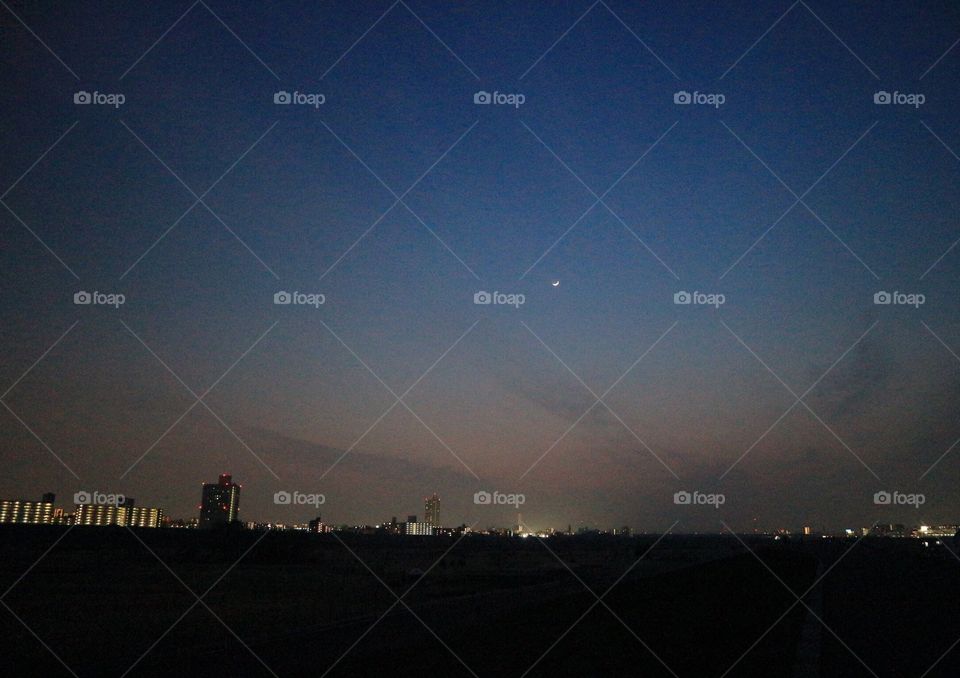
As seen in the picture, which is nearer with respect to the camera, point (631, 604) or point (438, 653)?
point (438, 653)

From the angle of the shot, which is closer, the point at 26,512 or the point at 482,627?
the point at 482,627

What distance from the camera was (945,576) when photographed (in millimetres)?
37719

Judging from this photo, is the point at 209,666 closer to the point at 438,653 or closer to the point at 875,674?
the point at 438,653

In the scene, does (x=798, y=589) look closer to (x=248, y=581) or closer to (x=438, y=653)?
(x=438, y=653)

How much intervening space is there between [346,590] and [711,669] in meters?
21.9

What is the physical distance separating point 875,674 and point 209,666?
1101 cm

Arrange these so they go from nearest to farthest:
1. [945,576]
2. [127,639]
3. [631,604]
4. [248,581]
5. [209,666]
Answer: [209,666] < [127,639] < [631,604] < [248,581] < [945,576]

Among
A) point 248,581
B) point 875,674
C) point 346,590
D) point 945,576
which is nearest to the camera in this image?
point 875,674

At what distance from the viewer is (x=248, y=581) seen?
34.7 meters

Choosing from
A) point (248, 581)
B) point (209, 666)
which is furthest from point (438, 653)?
point (248, 581)

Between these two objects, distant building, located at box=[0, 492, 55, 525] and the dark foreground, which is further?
distant building, located at box=[0, 492, 55, 525]

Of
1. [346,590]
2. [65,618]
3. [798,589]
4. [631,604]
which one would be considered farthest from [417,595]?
[798,589]

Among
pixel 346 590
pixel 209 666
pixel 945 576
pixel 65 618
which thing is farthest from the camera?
pixel 945 576

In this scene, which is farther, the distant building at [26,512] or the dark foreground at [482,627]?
the distant building at [26,512]
